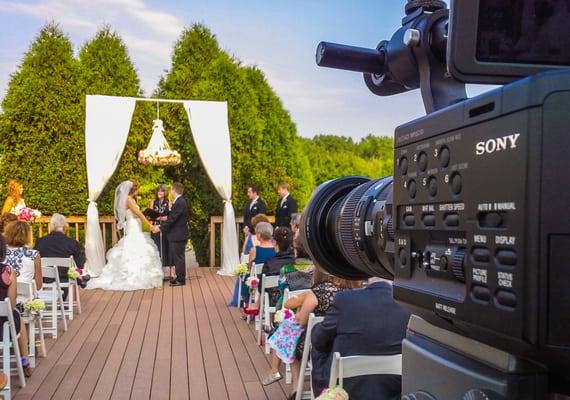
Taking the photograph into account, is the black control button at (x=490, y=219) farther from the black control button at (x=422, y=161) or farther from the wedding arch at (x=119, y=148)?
the wedding arch at (x=119, y=148)

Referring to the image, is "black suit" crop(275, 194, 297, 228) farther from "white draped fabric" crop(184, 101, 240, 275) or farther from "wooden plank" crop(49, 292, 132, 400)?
"wooden plank" crop(49, 292, 132, 400)

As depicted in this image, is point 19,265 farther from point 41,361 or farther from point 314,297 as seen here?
point 314,297

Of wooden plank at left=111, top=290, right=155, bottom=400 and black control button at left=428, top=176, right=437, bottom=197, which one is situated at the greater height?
black control button at left=428, top=176, right=437, bottom=197

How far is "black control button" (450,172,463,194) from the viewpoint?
64cm

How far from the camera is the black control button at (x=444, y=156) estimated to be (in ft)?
2.16

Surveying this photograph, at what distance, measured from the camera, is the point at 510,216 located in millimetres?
556

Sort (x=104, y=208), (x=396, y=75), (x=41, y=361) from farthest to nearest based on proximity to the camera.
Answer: (x=104, y=208)
(x=41, y=361)
(x=396, y=75)

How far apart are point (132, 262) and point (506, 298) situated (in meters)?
8.68

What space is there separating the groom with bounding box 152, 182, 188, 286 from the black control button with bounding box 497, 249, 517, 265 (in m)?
8.66

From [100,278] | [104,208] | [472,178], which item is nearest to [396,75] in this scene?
[472,178]

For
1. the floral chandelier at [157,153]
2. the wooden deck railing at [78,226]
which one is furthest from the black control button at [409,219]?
the wooden deck railing at [78,226]

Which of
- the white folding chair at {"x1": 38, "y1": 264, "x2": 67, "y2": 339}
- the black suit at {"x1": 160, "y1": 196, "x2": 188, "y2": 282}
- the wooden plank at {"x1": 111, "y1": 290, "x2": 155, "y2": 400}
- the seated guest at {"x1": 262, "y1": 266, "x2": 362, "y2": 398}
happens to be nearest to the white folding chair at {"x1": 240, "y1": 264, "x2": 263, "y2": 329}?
the wooden plank at {"x1": 111, "y1": 290, "x2": 155, "y2": 400}

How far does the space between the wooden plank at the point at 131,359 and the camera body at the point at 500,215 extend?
395 centimetres

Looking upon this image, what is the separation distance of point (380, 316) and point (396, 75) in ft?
6.60
